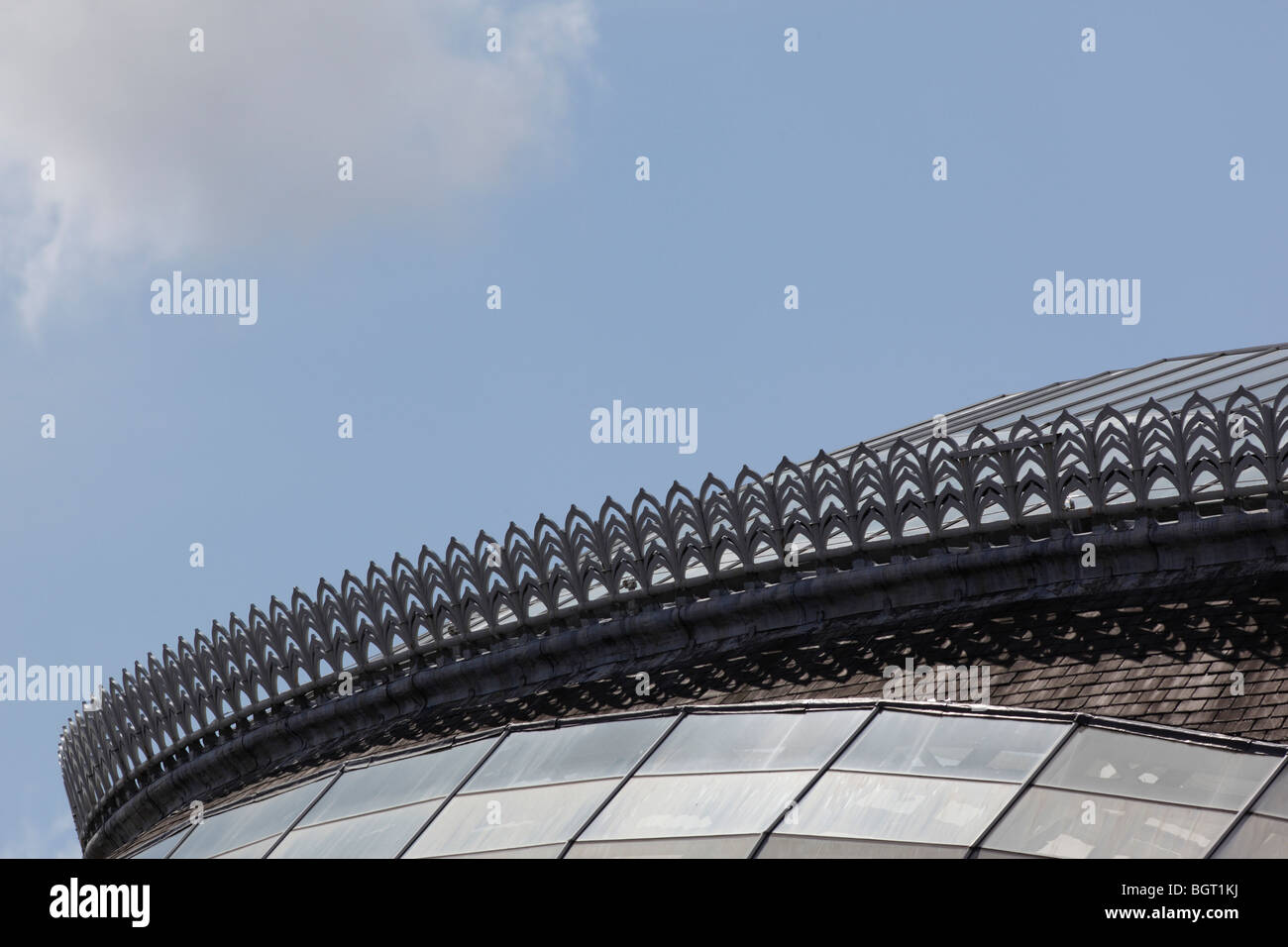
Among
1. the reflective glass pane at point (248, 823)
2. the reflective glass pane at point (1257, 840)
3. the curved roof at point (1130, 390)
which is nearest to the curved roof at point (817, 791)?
the reflective glass pane at point (1257, 840)

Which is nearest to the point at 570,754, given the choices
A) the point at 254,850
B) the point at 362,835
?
the point at 362,835

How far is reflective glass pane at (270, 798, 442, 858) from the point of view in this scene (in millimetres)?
18344

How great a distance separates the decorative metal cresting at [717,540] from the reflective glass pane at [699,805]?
5309 mm

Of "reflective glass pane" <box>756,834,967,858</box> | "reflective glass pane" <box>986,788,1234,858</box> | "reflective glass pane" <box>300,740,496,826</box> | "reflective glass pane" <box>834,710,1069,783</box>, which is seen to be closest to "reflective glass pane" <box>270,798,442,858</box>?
"reflective glass pane" <box>300,740,496,826</box>

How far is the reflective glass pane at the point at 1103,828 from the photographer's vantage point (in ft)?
47.1

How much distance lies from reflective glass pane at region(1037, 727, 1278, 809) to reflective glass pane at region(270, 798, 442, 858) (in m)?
6.62

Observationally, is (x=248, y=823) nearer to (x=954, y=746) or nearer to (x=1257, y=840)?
(x=954, y=746)

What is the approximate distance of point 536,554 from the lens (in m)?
24.1

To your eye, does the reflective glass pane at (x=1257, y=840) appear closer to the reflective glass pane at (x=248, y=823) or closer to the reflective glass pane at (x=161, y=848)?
the reflective glass pane at (x=248, y=823)

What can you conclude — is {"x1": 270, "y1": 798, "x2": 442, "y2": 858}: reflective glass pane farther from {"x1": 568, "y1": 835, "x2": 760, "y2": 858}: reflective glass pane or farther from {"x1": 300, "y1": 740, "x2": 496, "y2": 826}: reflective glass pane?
{"x1": 568, "y1": 835, "x2": 760, "y2": 858}: reflective glass pane
